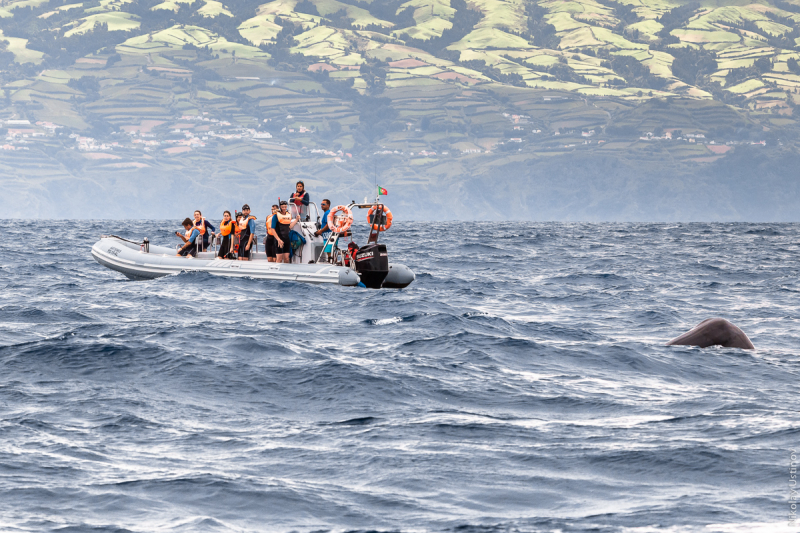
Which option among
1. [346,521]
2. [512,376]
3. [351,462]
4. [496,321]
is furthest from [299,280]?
[346,521]

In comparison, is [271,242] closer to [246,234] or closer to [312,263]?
[312,263]

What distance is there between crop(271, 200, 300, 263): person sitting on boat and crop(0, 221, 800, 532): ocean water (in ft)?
8.52

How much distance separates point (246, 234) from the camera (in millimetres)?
20406

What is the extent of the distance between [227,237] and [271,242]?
149 cm

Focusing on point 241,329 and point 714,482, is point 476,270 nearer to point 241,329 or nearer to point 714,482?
point 241,329

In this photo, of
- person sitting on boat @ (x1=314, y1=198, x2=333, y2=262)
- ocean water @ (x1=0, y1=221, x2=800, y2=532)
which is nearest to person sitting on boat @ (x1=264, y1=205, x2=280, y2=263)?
person sitting on boat @ (x1=314, y1=198, x2=333, y2=262)

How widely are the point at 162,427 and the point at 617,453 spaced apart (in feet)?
12.5

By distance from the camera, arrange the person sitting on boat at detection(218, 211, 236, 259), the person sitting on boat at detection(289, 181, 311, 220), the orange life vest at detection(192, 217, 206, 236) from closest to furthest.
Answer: the person sitting on boat at detection(289, 181, 311, 220) < the person sitting on boat at detection(218, 211, 236, 259) < the orange life vest at detection(192, 217, 206, 236)

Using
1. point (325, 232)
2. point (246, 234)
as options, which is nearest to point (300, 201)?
point (325, 232)

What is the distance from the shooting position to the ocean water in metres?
5.96

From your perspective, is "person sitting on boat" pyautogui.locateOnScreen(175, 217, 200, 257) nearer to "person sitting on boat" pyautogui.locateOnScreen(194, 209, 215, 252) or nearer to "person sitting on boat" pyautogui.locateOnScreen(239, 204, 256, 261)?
"person sitting on boat" pyautogui.locateOnScreen(194, 209, 215, 252)

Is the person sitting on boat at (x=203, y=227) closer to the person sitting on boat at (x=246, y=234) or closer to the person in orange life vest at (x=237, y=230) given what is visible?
the person in orange life vest at (x=237, y=230)

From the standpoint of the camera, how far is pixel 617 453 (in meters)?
7.16

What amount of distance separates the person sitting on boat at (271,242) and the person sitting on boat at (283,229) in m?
0.06
